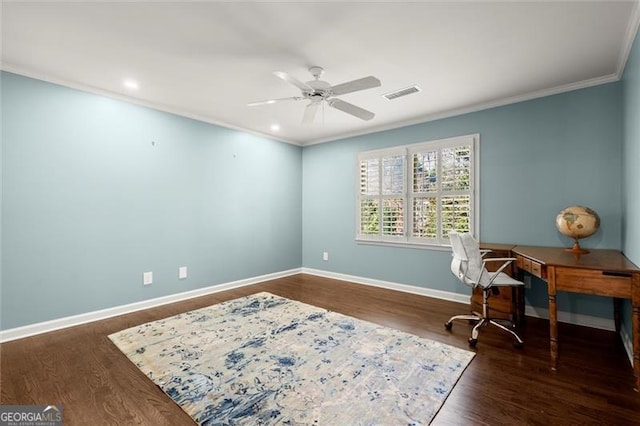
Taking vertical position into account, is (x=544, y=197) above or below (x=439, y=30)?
below

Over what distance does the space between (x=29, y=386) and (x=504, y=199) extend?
4780mm

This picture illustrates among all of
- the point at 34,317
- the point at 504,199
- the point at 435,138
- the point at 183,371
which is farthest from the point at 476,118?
the point at 34,317

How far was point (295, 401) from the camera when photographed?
5.78 ft

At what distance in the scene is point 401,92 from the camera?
327 cm

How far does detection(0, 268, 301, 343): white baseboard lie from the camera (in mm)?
2701

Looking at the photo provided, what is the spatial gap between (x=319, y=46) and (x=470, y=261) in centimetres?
238

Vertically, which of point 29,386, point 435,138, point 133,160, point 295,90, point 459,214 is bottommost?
point 29,386

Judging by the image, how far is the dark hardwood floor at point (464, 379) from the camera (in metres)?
1.65

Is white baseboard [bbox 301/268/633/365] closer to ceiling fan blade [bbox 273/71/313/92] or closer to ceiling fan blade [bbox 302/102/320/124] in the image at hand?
ceiling fan blade [bbox 302/102/320/124]

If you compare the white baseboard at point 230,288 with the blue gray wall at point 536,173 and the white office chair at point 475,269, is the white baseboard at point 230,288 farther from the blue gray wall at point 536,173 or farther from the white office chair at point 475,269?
the white office chair at point 475,269

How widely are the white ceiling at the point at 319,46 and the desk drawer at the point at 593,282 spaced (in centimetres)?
182

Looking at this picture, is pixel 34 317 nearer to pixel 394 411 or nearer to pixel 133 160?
pixel 133 160

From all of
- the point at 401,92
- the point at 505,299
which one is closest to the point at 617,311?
A: the point at 505,299

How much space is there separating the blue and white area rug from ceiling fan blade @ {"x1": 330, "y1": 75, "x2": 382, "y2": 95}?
2251mm
